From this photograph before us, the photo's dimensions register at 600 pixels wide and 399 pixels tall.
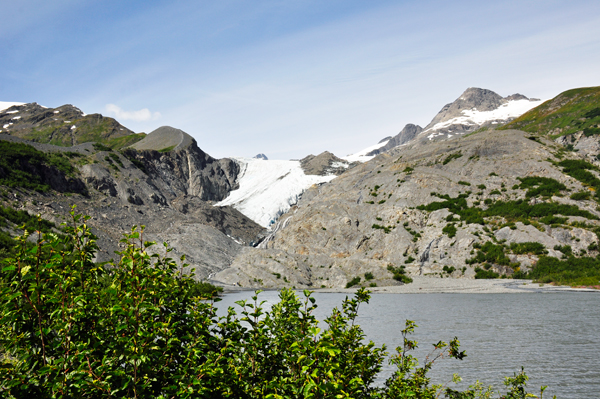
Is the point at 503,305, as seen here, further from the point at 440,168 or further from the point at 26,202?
the point at 26,202

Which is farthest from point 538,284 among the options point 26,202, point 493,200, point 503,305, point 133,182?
point 133,182

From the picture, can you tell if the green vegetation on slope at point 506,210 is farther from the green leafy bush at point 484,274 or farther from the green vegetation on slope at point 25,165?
the green vegetation on slope at point 25,165

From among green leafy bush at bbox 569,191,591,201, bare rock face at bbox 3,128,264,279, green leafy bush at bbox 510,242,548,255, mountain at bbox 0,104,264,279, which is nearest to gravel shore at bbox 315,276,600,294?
green leafy bush at bbox 510,242,548,255

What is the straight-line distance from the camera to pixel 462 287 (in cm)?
6912

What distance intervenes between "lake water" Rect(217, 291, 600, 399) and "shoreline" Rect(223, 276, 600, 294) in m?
3.90

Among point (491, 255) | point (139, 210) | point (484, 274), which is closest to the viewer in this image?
point (484, 274)

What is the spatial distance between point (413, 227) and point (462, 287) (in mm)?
A: 26006

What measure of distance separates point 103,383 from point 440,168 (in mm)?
120990

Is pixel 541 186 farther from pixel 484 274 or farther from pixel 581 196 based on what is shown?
pixel 484 274

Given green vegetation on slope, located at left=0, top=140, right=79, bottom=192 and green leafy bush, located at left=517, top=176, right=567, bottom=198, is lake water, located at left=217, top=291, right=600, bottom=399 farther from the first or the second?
green vegetation on slope, located at left=0, top=140, right=79, bottom=192

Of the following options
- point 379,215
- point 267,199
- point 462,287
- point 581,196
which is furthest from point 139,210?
point 581,196

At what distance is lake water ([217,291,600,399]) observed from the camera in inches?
854

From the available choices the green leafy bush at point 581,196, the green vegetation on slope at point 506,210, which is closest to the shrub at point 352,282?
the green vegetation on slope at point 506,210

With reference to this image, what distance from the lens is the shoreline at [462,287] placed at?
203ft
